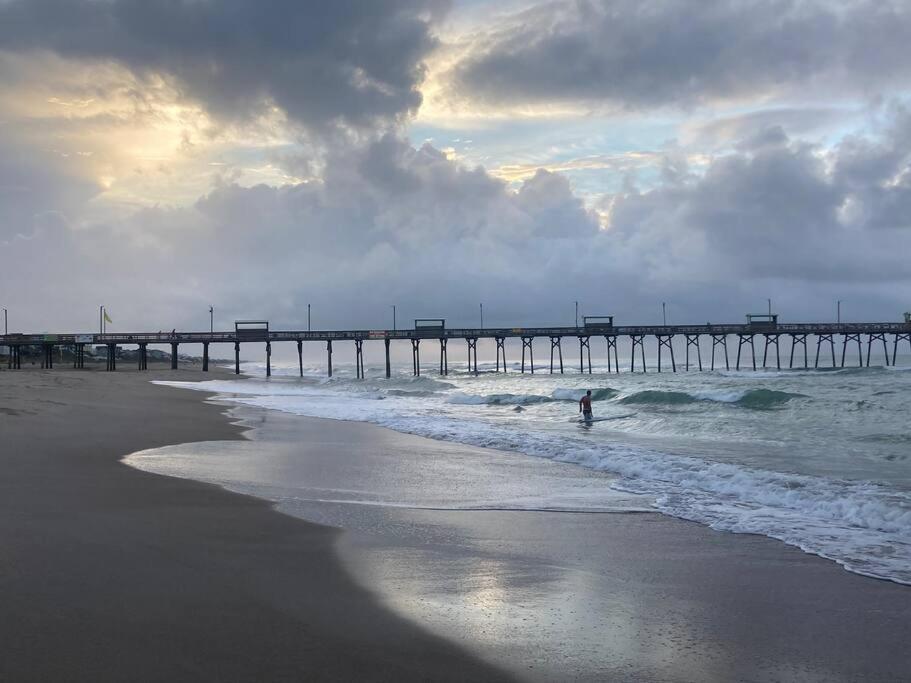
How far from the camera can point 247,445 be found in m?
14.0

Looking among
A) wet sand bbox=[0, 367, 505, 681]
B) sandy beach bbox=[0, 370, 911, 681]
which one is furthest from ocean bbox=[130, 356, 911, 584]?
wet sand bbox=[0, 367, 505, 681]

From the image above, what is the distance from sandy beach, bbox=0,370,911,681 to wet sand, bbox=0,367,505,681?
2 centimetres

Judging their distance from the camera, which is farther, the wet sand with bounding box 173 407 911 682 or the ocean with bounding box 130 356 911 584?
the ocean with bounding box 130 356 911 584

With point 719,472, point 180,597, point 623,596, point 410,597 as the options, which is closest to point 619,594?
point 623,596

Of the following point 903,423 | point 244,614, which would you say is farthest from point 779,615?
point 903,423

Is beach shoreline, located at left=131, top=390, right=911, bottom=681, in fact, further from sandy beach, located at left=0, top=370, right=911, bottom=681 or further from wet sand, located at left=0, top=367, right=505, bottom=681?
wet sand, located at left=0, top=367, right=505, bottom=681

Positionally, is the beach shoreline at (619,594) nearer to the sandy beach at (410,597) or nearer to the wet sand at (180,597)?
the sandy beach at (410,597)

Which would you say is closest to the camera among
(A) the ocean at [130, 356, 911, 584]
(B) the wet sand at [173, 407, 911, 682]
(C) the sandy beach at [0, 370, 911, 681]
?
(C) the sandy beach at [0, 370, 911, 681]

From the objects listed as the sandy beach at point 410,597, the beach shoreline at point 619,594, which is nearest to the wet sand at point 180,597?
the sandy beach at point 410,597

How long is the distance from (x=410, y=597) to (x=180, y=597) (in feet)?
4.80

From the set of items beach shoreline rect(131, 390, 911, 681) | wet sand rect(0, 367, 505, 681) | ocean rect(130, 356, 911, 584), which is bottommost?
ocean rect(130, 356, 911, 584)

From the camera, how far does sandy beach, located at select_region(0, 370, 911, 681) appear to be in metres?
3.81

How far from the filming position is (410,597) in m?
4.94

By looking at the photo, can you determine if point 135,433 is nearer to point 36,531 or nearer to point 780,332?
point 36,531
